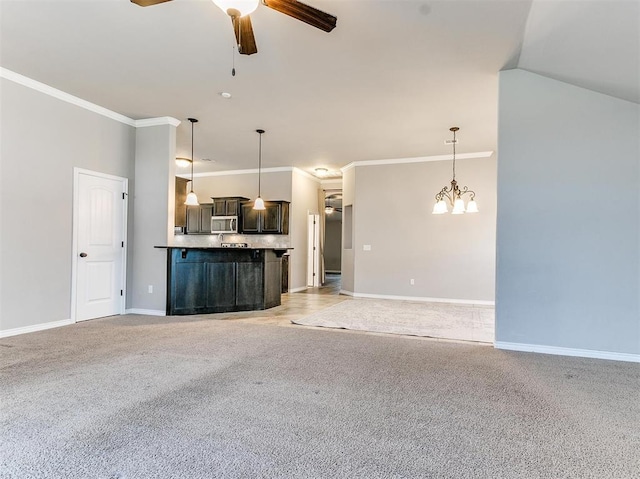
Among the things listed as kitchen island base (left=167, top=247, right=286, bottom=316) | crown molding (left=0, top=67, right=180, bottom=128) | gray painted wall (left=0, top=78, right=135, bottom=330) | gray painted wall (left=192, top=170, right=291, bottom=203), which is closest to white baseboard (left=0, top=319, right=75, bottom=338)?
gray painted wall (left=0, top=78, right=135, bottom=330)

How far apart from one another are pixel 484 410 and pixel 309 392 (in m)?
1.14

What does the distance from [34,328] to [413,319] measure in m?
4.79

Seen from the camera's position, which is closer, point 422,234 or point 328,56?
point 328,56

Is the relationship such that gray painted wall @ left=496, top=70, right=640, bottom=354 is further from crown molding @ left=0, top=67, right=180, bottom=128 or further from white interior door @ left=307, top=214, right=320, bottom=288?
white interior door @ left=307, top=214, right=320, bottom=288

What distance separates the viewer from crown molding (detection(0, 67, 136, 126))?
3956 mm

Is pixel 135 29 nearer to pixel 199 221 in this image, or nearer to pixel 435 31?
pixel 435 31

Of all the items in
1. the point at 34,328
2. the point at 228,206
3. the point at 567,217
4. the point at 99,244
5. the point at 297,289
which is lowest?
the point at 297,289

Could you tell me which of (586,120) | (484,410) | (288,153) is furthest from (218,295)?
(586,120)

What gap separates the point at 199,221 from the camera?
8.80 meters

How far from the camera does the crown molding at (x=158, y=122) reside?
5.31 m

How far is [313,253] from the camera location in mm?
9539

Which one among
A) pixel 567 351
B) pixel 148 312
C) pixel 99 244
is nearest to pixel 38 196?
pixel 99 244

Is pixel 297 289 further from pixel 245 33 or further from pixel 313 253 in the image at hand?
pixel 245 33

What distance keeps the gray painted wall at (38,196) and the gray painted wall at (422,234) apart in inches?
198
